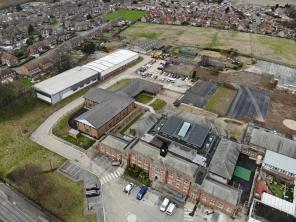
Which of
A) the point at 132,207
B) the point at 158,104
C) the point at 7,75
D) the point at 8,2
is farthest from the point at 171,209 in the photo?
the point at 8,2

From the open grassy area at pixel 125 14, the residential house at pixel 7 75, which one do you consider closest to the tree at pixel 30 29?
the open grassy area at pixel 125 14

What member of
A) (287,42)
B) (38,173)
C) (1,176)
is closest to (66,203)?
(38,173)

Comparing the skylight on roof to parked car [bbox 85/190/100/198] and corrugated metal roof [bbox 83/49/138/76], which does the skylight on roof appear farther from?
corrugated metal roof [bbox 83/49/138/76]

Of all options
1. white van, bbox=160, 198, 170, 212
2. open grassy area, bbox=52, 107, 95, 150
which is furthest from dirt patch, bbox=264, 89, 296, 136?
open grassy area, bbox=52, 107, 95, 150

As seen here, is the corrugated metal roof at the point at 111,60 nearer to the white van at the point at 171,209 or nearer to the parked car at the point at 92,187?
the parked car at the point at 92,187

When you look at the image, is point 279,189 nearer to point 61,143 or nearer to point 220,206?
point 220,206

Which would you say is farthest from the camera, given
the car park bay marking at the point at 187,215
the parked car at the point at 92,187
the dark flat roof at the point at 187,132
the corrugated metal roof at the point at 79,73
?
the corrugated metal roof at the point at 79,73

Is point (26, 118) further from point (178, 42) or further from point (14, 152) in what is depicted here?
point (178, 42)
